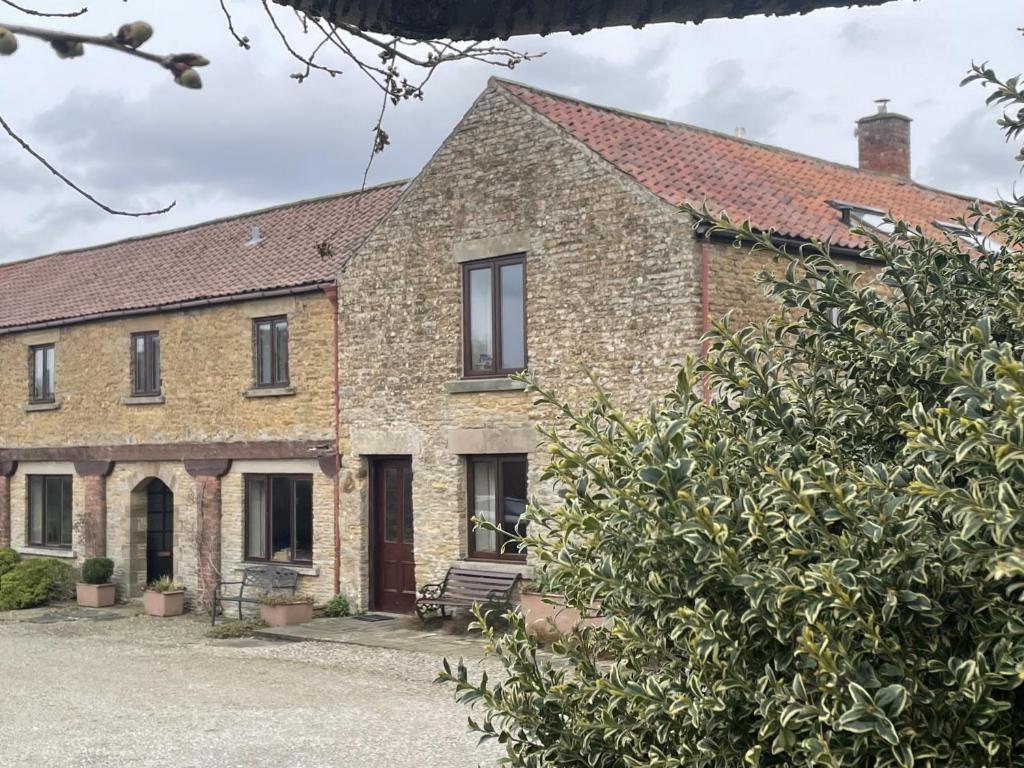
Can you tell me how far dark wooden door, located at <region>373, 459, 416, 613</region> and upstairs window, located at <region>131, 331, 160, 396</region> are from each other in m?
5.63

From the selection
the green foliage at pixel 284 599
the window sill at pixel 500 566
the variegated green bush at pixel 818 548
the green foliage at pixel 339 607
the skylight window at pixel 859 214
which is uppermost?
the skylight window at pixel 859 214

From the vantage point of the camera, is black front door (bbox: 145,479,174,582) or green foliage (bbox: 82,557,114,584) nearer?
green foliage (bbox: 82,557,114,584)

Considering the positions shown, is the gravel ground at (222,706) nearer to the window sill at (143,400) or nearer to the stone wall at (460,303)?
the stone wall at (460,303)

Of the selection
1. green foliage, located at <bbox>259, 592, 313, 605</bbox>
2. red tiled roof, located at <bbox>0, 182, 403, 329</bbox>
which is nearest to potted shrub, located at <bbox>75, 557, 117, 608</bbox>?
red tiled roof, located at <bbox>0, 182, 403, 329</bbox>

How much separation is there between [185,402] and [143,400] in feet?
3.74

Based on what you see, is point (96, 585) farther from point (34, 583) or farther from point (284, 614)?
point (284, 614)

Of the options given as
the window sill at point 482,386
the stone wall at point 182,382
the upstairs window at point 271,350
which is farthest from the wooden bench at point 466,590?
the upstairs window at point 271,350

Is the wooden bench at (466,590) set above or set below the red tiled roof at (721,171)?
below

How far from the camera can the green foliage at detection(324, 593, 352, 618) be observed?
18.5m

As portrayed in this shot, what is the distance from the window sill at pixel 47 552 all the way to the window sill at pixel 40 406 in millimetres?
2736

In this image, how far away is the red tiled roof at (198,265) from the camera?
66.6ft

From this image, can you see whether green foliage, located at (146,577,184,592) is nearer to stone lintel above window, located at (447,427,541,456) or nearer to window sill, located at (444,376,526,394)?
stone lintel above window, located at (447,427,541,456)

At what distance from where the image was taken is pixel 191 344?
21016 mm

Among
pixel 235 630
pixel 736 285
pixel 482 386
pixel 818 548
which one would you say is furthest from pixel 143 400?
pixel 818 548
